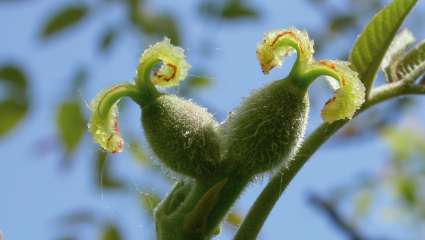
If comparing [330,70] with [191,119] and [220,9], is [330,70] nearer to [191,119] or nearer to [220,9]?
[191,119]

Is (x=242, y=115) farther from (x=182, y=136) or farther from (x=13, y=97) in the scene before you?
(x=13, y=97)

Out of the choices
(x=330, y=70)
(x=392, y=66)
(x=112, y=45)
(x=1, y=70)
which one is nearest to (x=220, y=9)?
(x=112, y=45)

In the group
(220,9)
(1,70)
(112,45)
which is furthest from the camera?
(220,9)

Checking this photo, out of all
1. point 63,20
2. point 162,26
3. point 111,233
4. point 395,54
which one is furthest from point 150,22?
point 395,54

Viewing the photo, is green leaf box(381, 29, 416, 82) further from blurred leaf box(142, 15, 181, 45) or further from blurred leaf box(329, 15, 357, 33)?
blurred leaf box(329, 15, 357, 33)

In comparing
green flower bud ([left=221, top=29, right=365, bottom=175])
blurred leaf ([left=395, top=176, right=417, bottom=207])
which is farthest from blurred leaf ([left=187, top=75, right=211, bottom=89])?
green flower bud ([left=221, top=29, right=365, bottom=175])

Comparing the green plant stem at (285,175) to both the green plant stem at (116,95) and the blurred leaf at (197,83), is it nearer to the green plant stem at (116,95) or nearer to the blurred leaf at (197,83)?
the green plant stem at (116,95)
